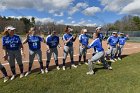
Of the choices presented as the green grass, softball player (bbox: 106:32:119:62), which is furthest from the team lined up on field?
softball player (bbox: 106:32:119:62)

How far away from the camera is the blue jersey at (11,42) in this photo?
8766 millimetres

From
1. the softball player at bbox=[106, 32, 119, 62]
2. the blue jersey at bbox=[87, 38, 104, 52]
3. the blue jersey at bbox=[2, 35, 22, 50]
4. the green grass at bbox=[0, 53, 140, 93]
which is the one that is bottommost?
the green grass at bbox=[0, 53, 140, 93]

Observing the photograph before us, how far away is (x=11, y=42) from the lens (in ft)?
28.9

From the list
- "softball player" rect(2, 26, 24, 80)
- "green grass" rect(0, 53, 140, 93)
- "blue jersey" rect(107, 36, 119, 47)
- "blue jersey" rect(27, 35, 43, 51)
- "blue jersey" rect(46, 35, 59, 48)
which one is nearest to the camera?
"green grass" rect(0, 53, 140, 93)

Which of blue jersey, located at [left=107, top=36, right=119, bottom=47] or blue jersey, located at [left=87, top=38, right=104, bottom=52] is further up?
blue jersey, located at [left=87, top=38, right=104, bottom=52]

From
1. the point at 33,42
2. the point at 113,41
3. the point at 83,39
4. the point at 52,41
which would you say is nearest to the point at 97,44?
the point at 83,39

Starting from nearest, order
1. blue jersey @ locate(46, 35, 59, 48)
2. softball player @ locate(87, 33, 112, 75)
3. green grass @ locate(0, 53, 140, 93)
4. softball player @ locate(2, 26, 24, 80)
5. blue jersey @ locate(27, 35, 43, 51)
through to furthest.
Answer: green grass @ locate(0, 53, 140, 93) → softball player @ locate(2, 26, 24, 80) → blue jersey @ locate(27, 35, 43, 51) → softball player @ locate(87, 33, 112, 75) → blue jersey @ locate(46, 35, 59, 48)

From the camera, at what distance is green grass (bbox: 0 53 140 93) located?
25.9 feet

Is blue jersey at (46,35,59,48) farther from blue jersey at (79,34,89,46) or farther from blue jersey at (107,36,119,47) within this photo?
blue jersey at (107,36,119,47)

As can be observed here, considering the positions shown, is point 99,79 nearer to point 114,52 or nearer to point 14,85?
point 14,85

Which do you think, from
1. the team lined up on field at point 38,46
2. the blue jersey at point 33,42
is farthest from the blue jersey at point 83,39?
the blue jersey at point 33,42

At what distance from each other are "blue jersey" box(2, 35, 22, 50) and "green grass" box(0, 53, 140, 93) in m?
1.21

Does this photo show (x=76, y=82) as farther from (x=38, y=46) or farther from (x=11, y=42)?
(x=11, y=42)

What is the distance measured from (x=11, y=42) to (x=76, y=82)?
2785mm
